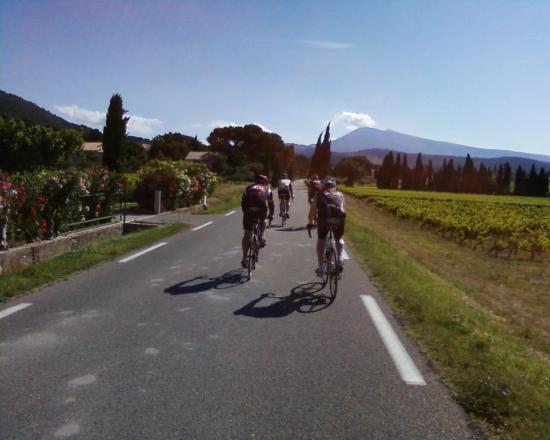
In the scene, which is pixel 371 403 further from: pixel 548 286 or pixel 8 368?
pixel 548 286

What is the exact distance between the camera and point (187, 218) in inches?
827

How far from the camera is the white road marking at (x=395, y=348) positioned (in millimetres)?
4473

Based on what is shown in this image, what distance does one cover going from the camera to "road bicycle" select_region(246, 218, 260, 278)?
29.6ft

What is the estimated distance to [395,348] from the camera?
5.27m

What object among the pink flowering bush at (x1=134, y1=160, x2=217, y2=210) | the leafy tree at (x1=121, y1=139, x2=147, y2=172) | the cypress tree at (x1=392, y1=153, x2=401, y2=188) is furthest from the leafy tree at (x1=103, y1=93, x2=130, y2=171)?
the cypress tree at (x1=392, y1=153, x2=401, y2=188)

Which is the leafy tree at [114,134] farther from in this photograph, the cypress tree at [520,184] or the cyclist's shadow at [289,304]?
the cypress tree at [520,184]

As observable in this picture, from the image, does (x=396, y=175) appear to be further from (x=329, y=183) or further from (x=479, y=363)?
(x=479, y=363)

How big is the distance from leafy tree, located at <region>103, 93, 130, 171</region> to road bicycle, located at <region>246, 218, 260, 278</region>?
4734 centimetres

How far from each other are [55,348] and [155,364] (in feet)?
3.69

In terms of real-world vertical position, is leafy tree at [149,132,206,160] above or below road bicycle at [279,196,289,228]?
above

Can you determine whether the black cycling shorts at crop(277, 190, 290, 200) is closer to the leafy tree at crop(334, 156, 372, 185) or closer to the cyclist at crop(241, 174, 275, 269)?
the cyclist at crop(241, 174, 275, 269)

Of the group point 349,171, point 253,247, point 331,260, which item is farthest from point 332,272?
point 349,171

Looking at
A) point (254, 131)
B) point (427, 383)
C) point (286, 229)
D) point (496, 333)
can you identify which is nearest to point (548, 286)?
point (286, 229)

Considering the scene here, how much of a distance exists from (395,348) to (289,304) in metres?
2.12
